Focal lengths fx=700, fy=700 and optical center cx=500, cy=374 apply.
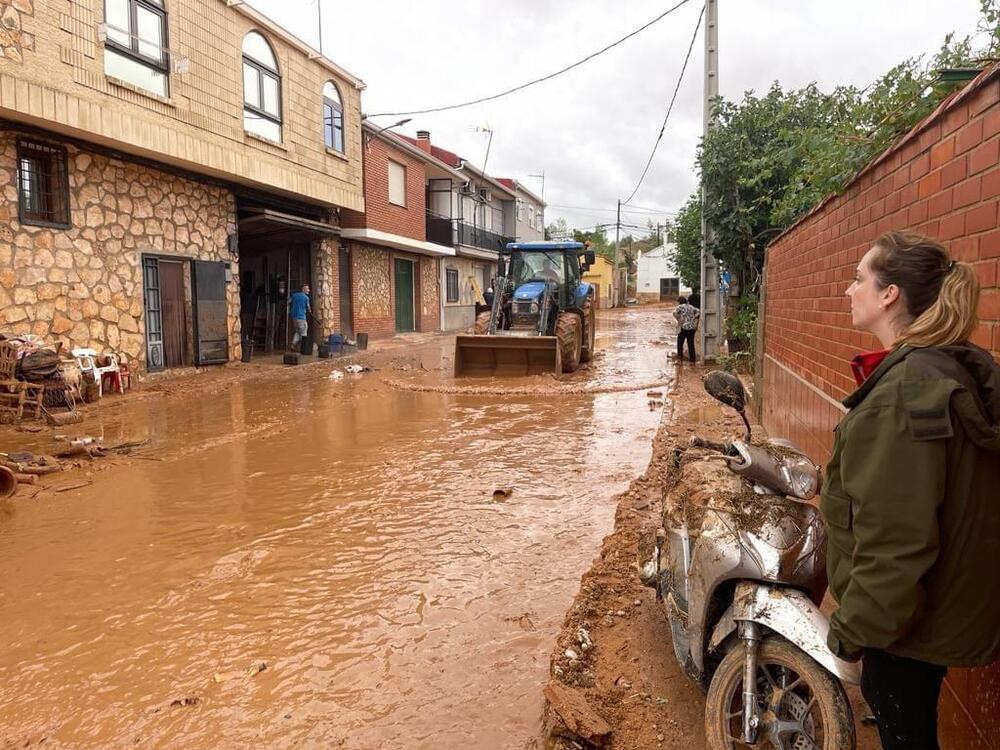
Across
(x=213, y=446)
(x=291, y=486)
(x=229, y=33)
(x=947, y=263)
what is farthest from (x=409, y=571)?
(x=229, y=33)

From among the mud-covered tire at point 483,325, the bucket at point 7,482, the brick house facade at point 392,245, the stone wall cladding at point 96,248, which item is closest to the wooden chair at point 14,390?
the stone wall cladding at point 96,248

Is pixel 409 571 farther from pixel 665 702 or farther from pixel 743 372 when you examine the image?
pixel 743 372

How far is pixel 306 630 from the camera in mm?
3418

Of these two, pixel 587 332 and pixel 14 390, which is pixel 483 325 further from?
pixel 14 390

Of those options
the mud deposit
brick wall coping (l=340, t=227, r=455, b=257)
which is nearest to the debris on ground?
the mud deposit

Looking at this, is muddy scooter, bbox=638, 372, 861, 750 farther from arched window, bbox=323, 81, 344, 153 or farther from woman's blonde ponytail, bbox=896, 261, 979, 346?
arched window, bbox=323, 81, 344, 153

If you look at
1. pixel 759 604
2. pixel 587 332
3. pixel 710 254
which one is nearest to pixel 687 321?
pixel 710 254

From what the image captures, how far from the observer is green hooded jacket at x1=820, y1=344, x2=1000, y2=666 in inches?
56.5

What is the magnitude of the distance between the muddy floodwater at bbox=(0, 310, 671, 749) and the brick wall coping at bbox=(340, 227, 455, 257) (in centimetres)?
1221

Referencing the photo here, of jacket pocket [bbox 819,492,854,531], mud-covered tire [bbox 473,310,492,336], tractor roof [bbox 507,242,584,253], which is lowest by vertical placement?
jacket pocket [bbox 819,492,854,531]

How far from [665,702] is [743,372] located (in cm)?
926

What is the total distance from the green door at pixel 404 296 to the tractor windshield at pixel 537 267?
32.8ft

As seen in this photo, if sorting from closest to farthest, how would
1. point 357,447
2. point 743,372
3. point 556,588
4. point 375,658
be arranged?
1. point 375,658
2. point 556,588
3. point 357,447
4. point 743,372

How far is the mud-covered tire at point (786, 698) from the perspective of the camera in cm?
195
